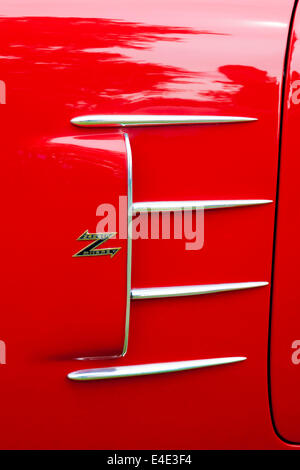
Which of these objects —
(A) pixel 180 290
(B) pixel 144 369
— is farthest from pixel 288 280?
(B) pixel 144 369

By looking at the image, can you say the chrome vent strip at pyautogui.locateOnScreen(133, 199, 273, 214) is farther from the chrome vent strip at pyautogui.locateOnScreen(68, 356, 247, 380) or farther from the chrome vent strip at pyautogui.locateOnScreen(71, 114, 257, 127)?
the chrome vent strip at pyautogui.locateOnScreen(68, 356, 247, 380)

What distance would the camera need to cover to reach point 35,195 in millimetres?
1013

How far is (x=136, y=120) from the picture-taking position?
3.42 feet

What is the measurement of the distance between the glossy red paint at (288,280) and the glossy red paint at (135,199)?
2 centimetres

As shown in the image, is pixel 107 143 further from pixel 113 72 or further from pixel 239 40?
pixel 239 40

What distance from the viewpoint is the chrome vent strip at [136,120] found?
1034 mm

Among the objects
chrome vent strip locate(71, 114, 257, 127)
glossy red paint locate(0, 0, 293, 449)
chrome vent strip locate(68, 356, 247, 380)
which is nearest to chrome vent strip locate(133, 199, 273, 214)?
glossy red paint locate(0, 0, 293, 449)

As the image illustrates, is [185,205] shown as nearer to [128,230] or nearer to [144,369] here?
[128,230]

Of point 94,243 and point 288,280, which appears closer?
point 94,243

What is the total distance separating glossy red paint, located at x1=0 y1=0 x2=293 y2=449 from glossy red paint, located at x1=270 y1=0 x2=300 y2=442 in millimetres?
22

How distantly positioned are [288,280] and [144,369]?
1.02 ft

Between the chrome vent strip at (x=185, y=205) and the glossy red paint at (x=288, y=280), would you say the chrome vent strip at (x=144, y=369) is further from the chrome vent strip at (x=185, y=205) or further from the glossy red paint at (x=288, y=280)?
the chrome vent strip at (x=185, y=205)

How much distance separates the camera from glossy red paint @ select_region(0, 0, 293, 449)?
1.02m
